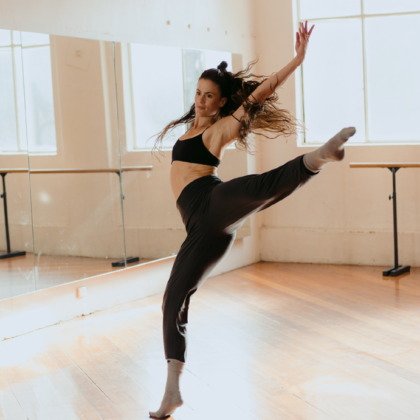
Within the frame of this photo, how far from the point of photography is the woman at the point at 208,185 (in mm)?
2378

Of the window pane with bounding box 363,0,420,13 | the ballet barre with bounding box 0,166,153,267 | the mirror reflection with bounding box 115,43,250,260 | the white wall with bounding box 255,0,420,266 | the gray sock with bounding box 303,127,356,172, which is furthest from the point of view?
the white wall with bounding box 255,0,420,266

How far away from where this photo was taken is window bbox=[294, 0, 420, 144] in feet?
18.0

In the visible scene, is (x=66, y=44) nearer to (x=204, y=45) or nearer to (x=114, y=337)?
(x=204, y=45)

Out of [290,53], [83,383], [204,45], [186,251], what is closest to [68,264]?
[83,383]

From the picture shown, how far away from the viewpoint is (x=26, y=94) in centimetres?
380

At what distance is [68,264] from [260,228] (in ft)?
8.15

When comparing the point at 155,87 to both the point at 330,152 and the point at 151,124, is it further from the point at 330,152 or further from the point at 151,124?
the point at 330,152

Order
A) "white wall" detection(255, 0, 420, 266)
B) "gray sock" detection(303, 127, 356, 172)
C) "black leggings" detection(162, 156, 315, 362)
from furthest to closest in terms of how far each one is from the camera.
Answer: "white wall" detection(255, 0, 420, 266), "black leggings" detection(162, 156, 315, 362), "gray sock" detection(303, 127, 356, 172)

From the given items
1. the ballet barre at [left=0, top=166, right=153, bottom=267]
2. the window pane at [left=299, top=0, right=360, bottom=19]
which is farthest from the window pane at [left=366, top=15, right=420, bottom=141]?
the ballet barre at [left=0, top=166, right=153, bottom=267]

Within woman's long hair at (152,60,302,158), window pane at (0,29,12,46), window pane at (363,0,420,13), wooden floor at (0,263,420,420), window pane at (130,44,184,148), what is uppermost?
window pane at (363,0,420,13)

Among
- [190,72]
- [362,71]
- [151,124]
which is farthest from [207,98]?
[362,71]

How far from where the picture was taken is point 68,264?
419 cm

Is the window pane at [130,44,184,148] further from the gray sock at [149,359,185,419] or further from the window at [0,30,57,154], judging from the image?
the gray sock at [149,359,185,419]

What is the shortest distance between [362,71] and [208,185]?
369cm
